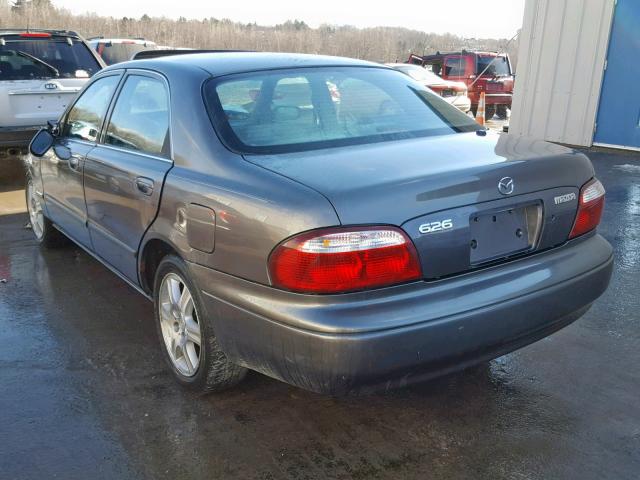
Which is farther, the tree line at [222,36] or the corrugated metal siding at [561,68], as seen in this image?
the tree line at [222,36]

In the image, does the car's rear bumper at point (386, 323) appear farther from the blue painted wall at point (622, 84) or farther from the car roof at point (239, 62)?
the blue painted wall at point (622, 84)

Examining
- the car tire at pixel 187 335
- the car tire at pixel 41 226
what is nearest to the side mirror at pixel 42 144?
the car tire at pixel 41 226

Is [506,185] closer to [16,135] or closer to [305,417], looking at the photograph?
[305,417]

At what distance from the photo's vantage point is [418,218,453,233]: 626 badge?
2309 mm

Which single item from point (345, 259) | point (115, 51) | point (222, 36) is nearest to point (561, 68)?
point (345, 259)

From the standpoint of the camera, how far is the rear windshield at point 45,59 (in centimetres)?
774

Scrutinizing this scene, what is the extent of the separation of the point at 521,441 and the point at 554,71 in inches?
358

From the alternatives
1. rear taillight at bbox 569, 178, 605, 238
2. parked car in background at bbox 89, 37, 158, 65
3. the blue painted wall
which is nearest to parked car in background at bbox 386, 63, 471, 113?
the blue painted wall

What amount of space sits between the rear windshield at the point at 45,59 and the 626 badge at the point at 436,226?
276 inches

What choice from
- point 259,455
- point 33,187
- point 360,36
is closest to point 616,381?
point 259,455

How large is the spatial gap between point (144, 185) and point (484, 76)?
50.3 feet

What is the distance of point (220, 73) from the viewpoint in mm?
3143

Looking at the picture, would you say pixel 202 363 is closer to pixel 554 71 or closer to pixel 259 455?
pixel 259 455

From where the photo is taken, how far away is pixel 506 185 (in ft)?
8.26
